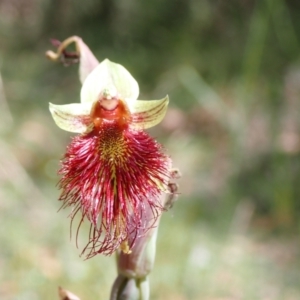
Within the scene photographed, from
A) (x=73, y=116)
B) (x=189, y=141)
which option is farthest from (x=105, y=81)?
(x=189, y=141)

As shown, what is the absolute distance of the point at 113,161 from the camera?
30.4 inches

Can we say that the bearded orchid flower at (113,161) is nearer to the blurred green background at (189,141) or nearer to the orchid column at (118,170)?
the orchid column at (118,170)

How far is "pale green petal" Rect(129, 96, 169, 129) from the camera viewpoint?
0.76 meters

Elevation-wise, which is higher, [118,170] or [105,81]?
[105,81]

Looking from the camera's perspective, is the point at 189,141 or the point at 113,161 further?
the point at 189,141

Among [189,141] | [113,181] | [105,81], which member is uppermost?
[189,141]

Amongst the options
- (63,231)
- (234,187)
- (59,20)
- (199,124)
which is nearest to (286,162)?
(234,187)

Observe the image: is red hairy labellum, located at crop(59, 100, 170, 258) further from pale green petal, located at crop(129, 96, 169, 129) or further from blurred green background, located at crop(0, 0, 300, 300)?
blurred green background, located at crop(0, 0, 300, 300)

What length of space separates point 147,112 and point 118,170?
0.09m

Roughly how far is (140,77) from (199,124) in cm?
68

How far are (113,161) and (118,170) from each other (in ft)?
0.05

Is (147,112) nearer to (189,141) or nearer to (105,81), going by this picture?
(105,81)

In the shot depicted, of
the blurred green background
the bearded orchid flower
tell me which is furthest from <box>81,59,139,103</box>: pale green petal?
the blurred green background

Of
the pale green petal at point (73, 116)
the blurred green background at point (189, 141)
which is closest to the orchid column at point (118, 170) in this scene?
the pale green petal at point (73, 116)
